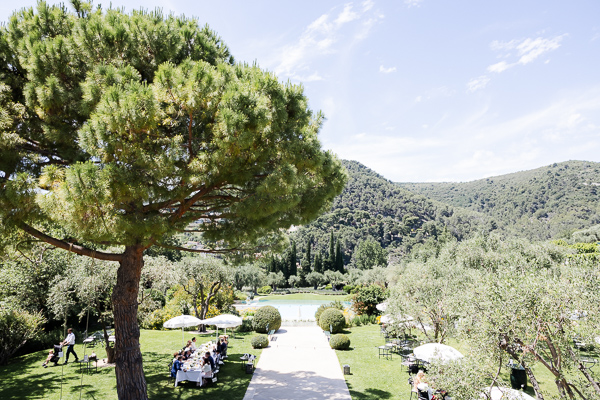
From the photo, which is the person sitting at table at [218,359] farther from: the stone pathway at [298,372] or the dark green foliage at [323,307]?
the dark green foliage at [323,307]

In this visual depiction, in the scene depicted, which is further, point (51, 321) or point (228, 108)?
point (51, 321)

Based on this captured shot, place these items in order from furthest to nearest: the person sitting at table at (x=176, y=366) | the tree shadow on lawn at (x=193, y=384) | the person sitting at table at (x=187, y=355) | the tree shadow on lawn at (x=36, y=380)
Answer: the person sitting at table at (x=187, y=355) < the person sitting at table at (x=176, y=366) < the tree shadow on lawn at (x=193, y=384) < the tree shadow on lawn at (x=36, y=380)

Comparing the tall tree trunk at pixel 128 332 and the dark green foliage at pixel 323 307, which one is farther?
the dark green foliage at pixel 323 307

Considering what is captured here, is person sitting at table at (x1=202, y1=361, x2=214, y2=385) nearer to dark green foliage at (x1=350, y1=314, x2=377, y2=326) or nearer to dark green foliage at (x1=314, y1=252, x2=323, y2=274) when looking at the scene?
dark green foliage at (x1=350, y1=314, x2=377, y2=326)

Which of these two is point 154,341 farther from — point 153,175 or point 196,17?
point 196,17

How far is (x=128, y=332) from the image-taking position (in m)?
6.66

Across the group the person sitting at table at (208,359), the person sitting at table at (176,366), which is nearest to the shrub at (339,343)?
the person sitting at table at (208,359)

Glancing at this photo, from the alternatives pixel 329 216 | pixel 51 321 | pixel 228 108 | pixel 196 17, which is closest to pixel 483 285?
pixel 228 108

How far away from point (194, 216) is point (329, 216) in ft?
349

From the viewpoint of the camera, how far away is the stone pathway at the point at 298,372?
9.20 m

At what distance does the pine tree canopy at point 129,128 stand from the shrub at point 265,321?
12674mm

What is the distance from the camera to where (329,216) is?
11256cm

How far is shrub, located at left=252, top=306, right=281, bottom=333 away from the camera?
1791cm

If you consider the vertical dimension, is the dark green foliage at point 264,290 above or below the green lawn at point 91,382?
below
